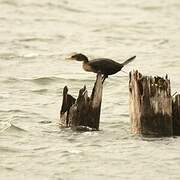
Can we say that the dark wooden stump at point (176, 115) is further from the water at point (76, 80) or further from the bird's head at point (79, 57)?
the bird's head at point (79, 57)

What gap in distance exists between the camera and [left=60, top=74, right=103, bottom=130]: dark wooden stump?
1037 cm

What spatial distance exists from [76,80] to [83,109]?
4153 mm

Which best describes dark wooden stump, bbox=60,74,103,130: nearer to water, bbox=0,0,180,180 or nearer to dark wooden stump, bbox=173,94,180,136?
water, bbox=0,0,180,180

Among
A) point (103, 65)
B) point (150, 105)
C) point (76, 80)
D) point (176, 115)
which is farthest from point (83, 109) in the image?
point (76, 80)

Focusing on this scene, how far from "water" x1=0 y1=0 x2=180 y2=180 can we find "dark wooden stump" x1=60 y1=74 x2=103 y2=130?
0.13 m

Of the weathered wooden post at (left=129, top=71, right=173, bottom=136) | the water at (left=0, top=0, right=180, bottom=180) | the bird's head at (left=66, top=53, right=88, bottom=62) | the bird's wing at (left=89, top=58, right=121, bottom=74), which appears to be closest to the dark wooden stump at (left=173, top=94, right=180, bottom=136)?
the weathered wooden post at (left=129, top=71, right=173, bottom=136)

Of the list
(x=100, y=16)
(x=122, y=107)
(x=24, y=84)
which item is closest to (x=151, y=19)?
(x=100, y=16)

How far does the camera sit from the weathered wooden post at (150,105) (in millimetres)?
9906

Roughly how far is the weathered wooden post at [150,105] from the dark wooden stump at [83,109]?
1.42ft

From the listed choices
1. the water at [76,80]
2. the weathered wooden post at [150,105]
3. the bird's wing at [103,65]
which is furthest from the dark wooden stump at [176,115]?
the bird's wing at [103,65]

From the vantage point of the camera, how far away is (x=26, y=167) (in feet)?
30.8

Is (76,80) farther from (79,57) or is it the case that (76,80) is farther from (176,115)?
(176,115)

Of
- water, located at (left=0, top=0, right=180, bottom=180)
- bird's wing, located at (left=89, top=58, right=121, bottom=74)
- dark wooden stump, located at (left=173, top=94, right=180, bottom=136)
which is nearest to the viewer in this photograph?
water, located at (left=0, top=0, right=180, bottom=180)

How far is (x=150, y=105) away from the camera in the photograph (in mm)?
10047
